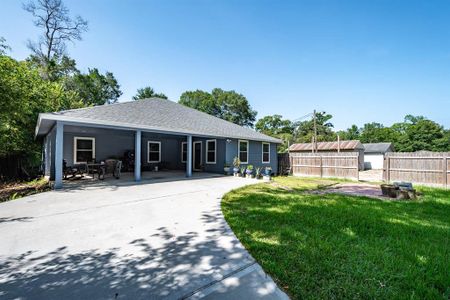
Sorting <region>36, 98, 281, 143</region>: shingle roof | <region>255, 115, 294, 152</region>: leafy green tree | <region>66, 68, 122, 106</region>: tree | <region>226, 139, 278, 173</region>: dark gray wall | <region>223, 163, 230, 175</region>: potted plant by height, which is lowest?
<region>223, 163, 230, 175</region>: potted plant

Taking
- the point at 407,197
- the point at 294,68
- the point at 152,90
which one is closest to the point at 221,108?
the point at 152,90

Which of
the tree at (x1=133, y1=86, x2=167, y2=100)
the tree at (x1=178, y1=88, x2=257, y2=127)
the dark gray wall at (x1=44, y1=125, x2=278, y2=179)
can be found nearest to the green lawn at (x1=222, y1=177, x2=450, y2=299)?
the dark gray wall at (x1=44, y1=125, x2=278, y2=179)

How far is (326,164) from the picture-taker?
14109 mm

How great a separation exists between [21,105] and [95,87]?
22.1 metres

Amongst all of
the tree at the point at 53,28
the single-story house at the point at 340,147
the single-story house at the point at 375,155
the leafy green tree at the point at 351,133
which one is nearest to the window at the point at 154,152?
the tree at the point at 53,28

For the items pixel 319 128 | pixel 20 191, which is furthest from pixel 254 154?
pixel 319 128

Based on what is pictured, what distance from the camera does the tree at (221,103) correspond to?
40188 mm

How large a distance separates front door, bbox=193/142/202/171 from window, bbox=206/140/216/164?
0.76m

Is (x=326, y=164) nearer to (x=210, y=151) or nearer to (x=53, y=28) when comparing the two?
(x=210, y=151)

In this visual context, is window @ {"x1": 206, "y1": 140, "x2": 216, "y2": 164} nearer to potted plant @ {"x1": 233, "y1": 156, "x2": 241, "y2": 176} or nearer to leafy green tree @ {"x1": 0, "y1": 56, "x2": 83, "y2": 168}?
potted plant @ {"x1": 233, "y1": 156, "x2": 241, "y2": 176}

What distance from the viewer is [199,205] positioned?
5.61m

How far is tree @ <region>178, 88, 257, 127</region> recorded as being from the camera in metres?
40.2

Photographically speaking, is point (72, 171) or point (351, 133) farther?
point (351, 133)

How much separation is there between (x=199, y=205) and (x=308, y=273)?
3.55 m
